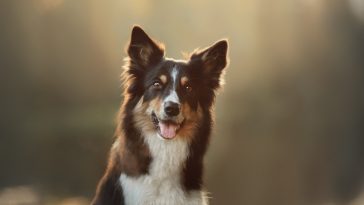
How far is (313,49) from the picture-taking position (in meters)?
10.5

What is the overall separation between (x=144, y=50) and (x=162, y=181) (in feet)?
3.20

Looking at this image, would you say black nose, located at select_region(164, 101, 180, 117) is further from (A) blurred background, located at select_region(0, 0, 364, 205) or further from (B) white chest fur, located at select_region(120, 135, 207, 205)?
(A) blurred background, located at select_region(0, 0, 364, 205)

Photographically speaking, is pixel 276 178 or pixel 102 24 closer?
pixel 102 24

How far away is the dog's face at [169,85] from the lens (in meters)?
4.25

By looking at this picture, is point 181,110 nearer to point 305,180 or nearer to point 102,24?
point 102,24

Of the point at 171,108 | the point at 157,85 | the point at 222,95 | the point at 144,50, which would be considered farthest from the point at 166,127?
the point at 222,95

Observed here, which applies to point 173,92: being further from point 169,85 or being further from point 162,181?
point 162,181

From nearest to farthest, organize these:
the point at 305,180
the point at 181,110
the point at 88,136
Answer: the point at 181,110
the point at 88,136
the point at 305,180

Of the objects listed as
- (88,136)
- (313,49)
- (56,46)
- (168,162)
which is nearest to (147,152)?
(168,162)

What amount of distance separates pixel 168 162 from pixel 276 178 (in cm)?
644

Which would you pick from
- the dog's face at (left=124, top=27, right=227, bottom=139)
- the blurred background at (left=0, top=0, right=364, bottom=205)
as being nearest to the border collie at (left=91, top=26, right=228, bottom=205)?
the dog's face at (left=124, top=27, right=227, bottom=139)

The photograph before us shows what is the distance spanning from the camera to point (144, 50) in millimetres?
4500

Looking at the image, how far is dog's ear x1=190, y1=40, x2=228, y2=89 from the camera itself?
4572mm

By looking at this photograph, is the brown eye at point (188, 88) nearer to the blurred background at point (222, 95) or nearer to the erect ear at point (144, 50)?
the erect ear at point (144, 50)
